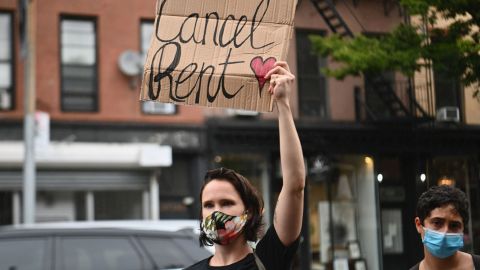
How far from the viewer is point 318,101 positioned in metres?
18.8

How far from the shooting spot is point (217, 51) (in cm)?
376

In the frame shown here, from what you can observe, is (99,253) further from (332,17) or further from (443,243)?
(332,17)

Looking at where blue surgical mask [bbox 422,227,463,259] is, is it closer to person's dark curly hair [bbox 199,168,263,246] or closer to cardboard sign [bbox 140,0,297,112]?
person's dark curly hair [bbox 199,168,263,246]

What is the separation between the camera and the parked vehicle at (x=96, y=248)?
6965 mm

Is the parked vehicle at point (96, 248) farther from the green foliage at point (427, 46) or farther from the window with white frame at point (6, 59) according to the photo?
the window with white frame at point (6, 59)

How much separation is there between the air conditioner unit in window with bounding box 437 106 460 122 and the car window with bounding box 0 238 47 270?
11.2 metres

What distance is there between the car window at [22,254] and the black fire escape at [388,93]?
11559 mm

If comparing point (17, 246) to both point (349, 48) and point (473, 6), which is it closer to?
point (473, 6)

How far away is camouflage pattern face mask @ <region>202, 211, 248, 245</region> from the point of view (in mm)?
3279

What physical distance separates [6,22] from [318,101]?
742 cm

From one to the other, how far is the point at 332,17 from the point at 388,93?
2201 millimetres

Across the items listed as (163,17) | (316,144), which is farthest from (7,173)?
(163,17)

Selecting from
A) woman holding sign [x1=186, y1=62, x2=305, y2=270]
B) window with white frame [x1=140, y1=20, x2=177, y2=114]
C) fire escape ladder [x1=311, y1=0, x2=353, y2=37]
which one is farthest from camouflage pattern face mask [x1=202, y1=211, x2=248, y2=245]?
fire escape ladder [x1=311, y1=0, x2=353, y2=37]

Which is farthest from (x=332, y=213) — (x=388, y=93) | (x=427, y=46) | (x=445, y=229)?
(x=445, y=229)
